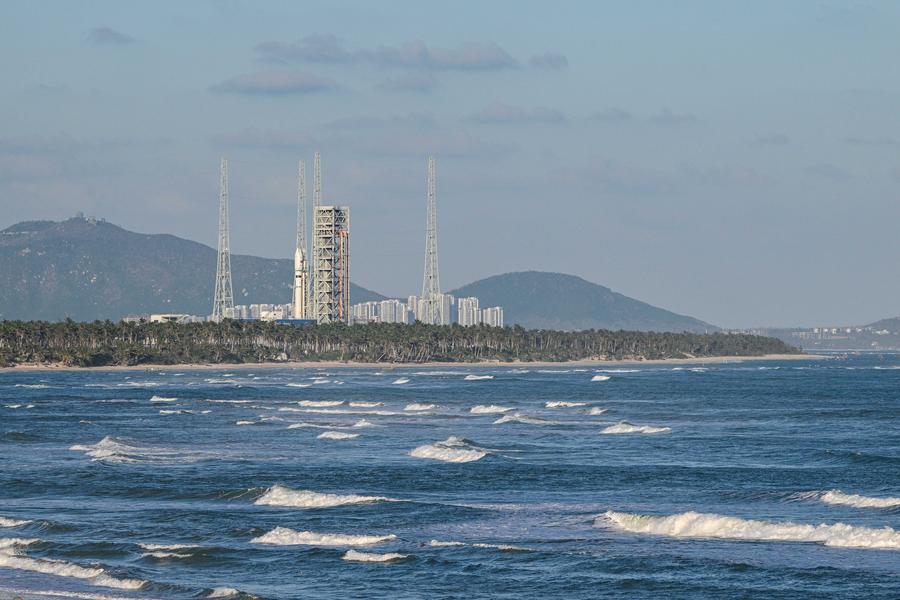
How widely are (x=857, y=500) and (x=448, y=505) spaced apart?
51.2 feet

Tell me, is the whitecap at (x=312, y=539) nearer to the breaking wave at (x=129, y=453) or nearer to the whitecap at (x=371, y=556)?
the whitecap at (x=371, y=556)

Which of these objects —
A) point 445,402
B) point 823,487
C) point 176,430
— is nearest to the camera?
point 823,487

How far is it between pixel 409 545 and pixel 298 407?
256ft

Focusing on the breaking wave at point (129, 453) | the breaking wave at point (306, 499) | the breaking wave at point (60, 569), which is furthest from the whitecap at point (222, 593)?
the breaking wave at point (129, 453)

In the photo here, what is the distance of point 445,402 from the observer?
5281 inches

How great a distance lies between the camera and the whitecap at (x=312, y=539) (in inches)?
1863

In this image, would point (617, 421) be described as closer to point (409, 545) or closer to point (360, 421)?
point (360, 421)

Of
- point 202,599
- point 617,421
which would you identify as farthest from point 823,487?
point 617,421

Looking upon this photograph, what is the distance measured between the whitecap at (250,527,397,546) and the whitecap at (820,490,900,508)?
1810 centimetres

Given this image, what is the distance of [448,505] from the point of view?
56.0m

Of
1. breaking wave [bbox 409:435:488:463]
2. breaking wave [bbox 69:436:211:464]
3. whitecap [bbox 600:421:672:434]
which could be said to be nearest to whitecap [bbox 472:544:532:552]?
breaking wave [bbox 409:435:488:463]

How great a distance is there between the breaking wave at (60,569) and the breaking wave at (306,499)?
12719 millimetres

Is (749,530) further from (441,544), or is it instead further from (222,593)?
(222,593)

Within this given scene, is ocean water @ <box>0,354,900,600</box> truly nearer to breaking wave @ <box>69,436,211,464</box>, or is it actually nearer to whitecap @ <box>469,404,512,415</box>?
breaking wave @ <box>69,436,211,464</box>
